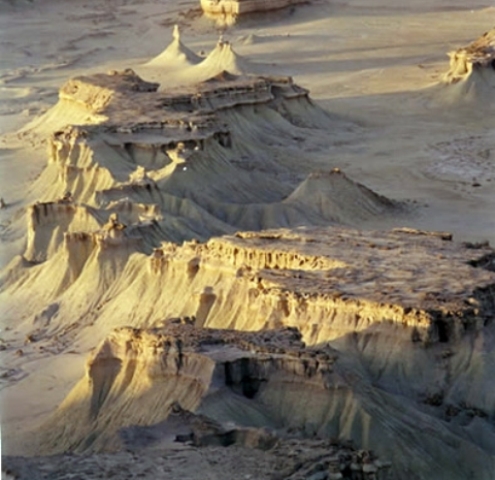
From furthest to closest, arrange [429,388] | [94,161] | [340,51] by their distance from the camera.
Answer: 1. [340,51]
2. [94,161]
3. [429,388]

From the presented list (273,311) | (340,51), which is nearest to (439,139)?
(340,51)

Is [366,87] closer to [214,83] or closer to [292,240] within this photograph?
[214,83]

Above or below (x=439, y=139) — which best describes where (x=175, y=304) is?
below

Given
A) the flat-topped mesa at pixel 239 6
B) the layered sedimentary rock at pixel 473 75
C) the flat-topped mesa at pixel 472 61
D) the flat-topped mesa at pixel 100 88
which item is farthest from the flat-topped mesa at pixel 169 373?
the flat-topped mesa at pixel 239 6

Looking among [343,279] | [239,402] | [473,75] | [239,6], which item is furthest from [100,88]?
[239,402]

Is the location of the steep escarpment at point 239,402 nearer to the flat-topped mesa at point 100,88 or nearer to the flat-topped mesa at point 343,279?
the flat-topped mesa at point 343,279

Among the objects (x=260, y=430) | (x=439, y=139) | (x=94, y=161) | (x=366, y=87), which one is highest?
(x=366, y=87)

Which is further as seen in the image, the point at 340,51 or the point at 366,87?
the point at 340,51

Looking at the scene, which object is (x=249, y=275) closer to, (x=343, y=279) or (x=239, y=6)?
(x=343, y=279)
